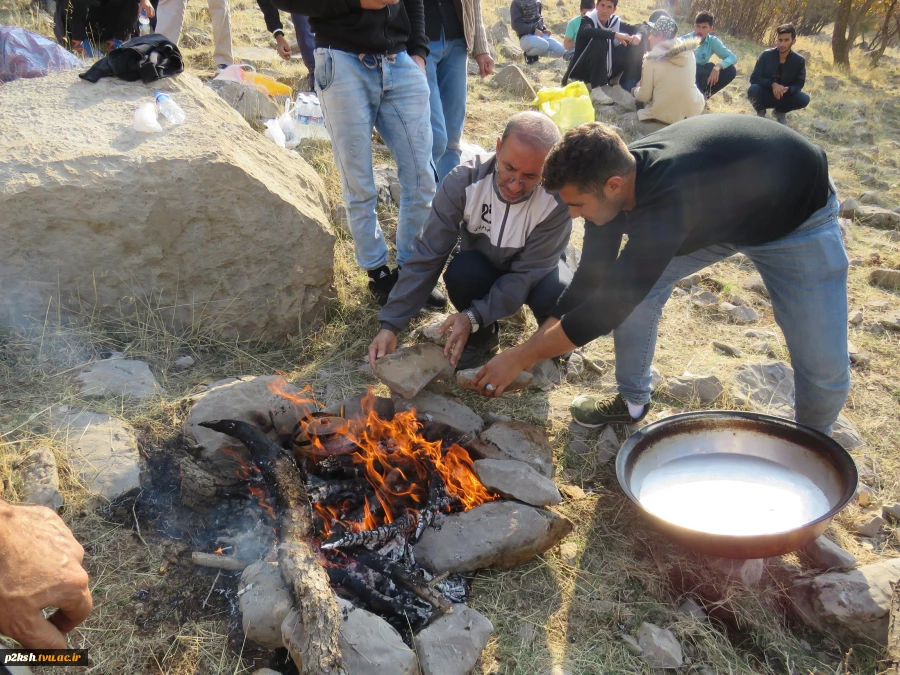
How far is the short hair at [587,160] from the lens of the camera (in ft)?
8.07

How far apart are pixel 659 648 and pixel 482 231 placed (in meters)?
2.26

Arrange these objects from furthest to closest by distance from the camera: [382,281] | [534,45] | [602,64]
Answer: [534,45] < [602,64] < [382,281]

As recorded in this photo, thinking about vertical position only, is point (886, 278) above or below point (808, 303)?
below

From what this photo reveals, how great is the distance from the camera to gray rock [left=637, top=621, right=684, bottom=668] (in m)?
2.38

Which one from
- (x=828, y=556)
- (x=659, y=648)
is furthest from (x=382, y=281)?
(x=828, y=556)

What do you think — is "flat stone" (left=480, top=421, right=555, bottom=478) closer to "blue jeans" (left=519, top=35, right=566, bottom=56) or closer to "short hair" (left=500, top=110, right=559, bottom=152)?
"short hair" (left=500, top=110, right=559, bottom=152)

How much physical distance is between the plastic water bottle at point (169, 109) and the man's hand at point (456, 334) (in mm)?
1923

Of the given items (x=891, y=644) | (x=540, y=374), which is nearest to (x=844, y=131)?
(x=540, y=374)

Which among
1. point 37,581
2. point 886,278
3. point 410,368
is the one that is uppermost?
point 37,581

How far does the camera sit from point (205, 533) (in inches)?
107

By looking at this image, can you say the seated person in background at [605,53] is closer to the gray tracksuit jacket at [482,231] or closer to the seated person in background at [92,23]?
the seated person in background at [92,23]

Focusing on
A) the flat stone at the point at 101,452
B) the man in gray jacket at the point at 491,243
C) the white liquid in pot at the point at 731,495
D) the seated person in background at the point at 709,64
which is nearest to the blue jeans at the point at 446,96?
the man in gray jacket at the point at 491,243

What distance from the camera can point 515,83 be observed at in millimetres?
9531

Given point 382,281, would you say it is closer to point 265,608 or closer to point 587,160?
point 587,160
